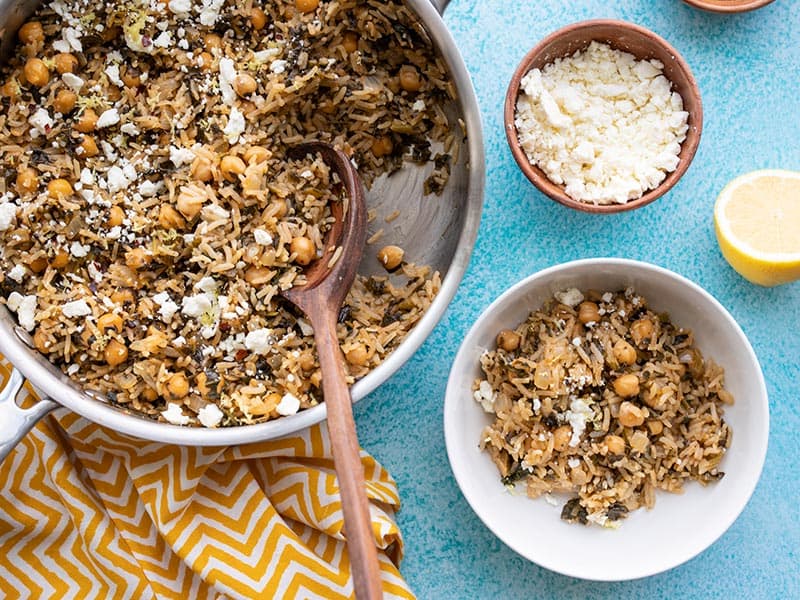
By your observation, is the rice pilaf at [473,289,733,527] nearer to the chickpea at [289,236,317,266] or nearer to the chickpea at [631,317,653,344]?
the chickpea at [631,317,653,344]

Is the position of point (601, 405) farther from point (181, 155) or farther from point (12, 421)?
point (12, 421)

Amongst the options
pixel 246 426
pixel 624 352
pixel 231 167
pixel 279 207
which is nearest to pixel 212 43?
pixel 231 167

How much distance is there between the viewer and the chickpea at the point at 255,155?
2.20 meters

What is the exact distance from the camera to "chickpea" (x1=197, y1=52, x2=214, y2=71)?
7.31ft

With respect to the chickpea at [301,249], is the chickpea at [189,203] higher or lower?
higher

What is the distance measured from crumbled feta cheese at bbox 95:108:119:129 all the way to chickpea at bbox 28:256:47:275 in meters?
0.33

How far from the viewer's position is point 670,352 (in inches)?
101

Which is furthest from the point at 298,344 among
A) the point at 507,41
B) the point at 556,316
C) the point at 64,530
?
the point at 507,41

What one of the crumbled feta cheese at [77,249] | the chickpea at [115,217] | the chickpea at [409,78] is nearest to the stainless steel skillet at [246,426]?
the chickpea at [409,78]

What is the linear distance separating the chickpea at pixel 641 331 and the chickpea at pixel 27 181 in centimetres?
150

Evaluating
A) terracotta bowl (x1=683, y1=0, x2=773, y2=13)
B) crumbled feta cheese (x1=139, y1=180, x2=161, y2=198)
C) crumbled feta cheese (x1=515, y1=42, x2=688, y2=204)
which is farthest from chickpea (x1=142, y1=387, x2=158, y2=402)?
terracotta bowl (x1=683, y1=0, x2=773, y2=13)

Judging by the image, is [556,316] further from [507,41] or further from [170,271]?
[170,271]

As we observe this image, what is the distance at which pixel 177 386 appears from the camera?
7.17 feet

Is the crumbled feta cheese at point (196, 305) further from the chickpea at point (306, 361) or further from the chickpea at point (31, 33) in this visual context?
the chickpea at point (31, 33)
